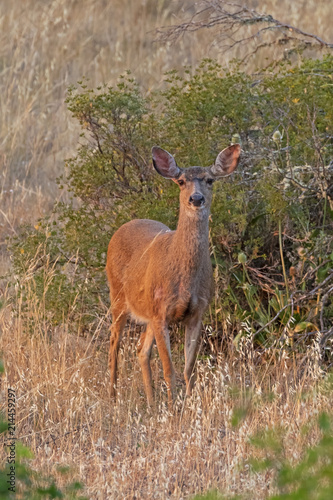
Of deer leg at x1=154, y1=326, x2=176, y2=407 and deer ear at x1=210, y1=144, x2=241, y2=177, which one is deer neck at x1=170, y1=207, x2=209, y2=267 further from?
deer leg at x1=154, y1=326, x2=176, y2=407

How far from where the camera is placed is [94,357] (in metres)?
7.39

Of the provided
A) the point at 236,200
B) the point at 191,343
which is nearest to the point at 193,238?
the point at 191,343

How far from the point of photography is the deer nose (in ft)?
20.6

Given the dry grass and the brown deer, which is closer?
the dry grass

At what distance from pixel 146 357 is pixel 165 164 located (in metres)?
1.50

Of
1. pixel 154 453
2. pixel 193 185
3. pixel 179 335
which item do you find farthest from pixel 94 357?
pixel 154 453

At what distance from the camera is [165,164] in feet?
21.8

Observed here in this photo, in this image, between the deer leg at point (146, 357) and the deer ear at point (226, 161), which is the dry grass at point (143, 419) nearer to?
the deer leg at point (146, 357)

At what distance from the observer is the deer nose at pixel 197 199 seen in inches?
247

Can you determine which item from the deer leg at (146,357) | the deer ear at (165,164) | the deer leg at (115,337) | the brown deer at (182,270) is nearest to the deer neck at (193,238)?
the brown deer at (182,270)

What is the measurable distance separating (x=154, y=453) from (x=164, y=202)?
302 centimetres

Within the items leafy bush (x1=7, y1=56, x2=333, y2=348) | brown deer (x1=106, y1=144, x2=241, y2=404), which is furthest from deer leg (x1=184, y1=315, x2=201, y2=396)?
leafy bush (x1=7, y1=56, x2=333, y2=348)

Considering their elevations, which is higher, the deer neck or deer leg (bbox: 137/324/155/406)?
the deer neck

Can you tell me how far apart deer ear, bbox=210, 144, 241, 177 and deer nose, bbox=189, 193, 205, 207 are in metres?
0.37
